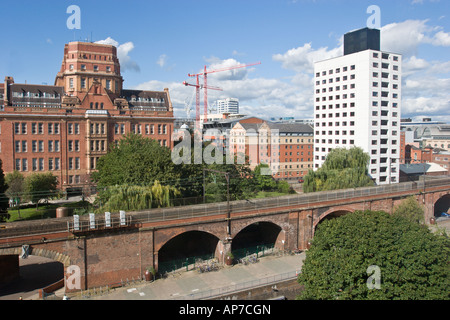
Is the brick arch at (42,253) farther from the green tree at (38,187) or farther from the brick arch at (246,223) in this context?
the green tree at (38,187)

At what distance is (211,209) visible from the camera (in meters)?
31.8

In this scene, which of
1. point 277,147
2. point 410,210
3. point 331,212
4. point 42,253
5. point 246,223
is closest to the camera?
point 42,253

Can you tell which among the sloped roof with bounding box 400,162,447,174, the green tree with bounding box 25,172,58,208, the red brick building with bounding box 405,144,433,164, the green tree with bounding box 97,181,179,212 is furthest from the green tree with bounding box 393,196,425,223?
the red brick building with bounding box 405,144,433,164

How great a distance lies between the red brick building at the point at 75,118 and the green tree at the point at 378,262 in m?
39.8

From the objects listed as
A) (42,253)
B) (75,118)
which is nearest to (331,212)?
(42,253)

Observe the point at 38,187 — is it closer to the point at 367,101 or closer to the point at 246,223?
the point at 246,223

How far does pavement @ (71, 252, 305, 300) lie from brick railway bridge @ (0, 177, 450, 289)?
1.50 m

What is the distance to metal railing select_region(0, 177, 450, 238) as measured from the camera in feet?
82.3

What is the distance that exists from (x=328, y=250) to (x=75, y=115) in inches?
1950

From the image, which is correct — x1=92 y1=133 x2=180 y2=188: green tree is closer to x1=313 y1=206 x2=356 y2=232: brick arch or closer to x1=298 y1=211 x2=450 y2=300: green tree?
x1=313 y1=206 x2=356 y2=232: brick arch

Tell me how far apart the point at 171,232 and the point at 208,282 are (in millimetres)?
5177

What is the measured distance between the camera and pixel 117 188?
33.8 m

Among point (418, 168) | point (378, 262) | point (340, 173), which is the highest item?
point (340, 173)
